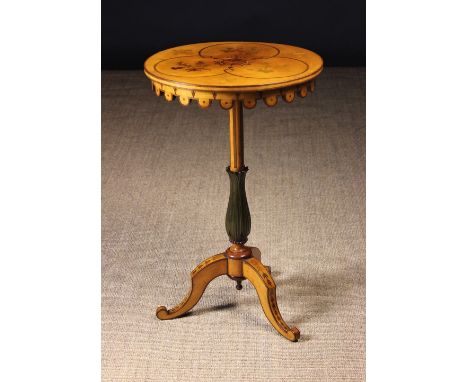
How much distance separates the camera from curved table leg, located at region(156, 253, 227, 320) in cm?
300

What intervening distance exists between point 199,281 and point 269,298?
0.90 ft

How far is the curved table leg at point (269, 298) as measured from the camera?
2.90m

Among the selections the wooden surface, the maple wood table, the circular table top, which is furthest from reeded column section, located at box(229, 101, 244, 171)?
the wooden surface

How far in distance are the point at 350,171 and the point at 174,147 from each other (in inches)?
42.1

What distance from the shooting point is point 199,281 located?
3.02m

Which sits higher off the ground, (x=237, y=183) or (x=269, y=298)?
(x=237, y=183)

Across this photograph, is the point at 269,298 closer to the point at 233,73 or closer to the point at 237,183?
the point at 237,183

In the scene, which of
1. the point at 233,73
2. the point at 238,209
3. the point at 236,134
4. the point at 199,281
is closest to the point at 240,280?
the point at 199,281

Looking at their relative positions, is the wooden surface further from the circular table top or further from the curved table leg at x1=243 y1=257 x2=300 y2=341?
the circular table top

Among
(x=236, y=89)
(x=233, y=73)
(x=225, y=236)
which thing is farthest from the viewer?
(x=225, y=236)

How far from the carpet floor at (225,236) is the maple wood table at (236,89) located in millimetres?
131

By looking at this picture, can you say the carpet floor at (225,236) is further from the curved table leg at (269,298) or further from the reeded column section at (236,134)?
the reeded column section at (236,134)

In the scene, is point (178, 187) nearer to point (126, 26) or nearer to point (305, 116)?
point (305, 116)

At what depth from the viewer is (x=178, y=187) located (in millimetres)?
4289
